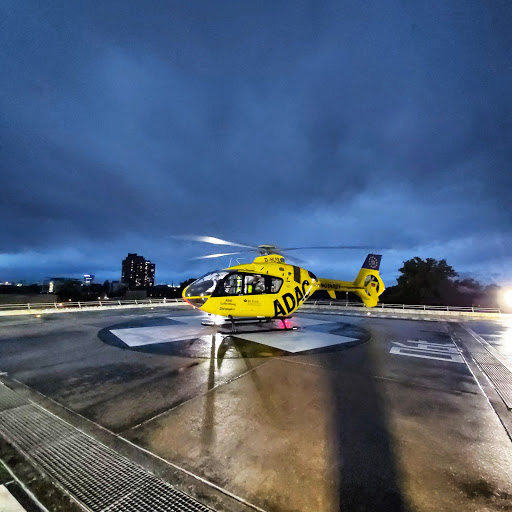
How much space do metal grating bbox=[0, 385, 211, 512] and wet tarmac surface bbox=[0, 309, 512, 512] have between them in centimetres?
39

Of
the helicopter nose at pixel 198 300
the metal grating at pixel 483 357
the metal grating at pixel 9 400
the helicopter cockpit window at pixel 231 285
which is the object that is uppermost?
the helicopter cockpit window at pixel 231 285

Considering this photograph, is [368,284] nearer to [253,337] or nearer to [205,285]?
[253,337]

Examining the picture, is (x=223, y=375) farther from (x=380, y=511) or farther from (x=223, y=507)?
(x=380, y=511)

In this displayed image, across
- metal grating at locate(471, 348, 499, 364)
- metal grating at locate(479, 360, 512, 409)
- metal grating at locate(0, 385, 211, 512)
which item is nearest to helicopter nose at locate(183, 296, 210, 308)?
metal grating at locate(0, 385, 211, 512)

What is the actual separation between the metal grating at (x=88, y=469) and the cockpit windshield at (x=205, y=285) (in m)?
7.16

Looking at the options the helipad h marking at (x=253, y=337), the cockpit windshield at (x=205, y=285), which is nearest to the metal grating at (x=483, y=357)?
the helipad h marking at (x=253, y=337)

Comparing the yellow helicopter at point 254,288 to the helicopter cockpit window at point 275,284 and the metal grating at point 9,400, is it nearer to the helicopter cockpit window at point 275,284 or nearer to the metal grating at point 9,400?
the helicopter cockpit window at point 275,284

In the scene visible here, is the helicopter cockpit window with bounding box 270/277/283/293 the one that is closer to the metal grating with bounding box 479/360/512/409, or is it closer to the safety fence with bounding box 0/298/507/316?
the metal grating with bounding box 479/360/512/409

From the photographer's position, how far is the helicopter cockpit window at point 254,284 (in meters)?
11.7

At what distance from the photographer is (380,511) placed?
2.69m

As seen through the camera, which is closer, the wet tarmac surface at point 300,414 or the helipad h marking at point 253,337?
the wet tarmac surface at point 300,414

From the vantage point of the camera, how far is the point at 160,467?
10.8 ft

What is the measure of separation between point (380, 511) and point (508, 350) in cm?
1121

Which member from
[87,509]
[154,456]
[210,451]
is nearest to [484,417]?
[210,451]
